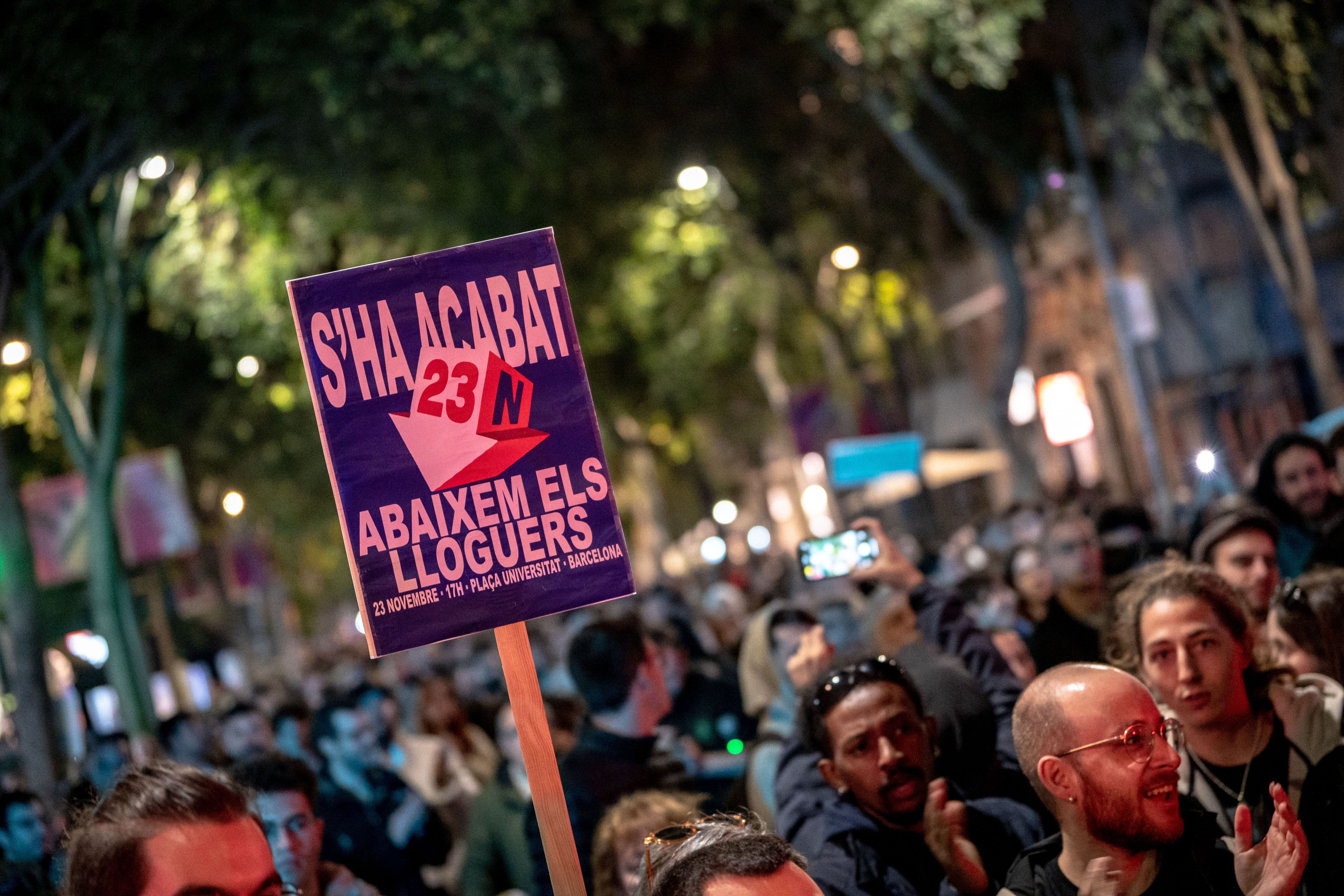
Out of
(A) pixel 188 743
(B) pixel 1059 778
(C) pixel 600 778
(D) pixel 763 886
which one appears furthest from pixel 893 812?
(A) pixel 188 743

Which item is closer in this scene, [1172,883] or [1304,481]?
[1172,883]

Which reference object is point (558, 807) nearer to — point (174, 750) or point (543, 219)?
point (174, 750)

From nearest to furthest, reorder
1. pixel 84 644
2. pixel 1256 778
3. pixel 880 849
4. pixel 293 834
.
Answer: pixel 1256 778 → pixel 880 849 → pixel 293 834 → pixel 84 644

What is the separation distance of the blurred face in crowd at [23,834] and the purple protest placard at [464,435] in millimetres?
3738

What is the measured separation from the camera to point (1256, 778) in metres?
3.83

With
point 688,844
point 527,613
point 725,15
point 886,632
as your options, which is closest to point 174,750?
point 886,632

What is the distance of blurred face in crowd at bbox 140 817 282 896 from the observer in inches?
114

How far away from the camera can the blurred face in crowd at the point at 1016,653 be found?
590cm

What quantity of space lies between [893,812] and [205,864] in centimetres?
184

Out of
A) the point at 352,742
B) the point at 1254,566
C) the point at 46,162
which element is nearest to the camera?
the point at 1254,566

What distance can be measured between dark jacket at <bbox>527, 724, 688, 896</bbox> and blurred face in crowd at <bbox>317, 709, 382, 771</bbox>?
8.09ft

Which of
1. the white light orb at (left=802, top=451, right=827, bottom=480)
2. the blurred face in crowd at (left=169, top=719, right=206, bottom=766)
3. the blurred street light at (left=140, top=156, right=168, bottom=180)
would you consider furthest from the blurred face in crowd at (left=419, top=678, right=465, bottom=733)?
the white light orb at (left=802, top=451, right=827, bottom=480)

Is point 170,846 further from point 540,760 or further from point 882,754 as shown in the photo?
point 882,754

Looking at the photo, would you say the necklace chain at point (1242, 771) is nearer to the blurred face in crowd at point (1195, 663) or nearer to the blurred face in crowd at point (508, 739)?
the blurred face in crowd at point (1195, 663)
